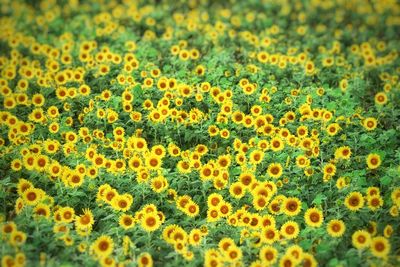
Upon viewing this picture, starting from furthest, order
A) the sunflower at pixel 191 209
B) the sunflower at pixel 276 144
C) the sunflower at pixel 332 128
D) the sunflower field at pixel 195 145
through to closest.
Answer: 1. the sunflower at pixel 332 128
2. the sunflower at pixel 276 144
3. the sunflower at pixel 191 209
4. the sunflower field at pixel 195 145

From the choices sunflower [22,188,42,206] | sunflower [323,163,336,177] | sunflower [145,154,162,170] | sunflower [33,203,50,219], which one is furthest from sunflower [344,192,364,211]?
sunflower [22,188,42,206]

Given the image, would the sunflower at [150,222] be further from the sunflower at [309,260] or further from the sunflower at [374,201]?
the sunflower at [374,201]

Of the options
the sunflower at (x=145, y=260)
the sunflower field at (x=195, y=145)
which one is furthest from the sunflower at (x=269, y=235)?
the sunflower at (x=145, y=260)

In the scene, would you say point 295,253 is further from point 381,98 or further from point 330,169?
point 381,98

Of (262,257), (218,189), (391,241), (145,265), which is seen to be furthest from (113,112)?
(391,241)

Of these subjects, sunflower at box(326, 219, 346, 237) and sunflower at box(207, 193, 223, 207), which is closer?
sunflower at box(326, 219, 346, 237)

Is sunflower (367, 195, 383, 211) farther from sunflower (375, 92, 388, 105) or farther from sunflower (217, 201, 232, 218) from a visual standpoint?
sunflower (375, 92, 388, 105)

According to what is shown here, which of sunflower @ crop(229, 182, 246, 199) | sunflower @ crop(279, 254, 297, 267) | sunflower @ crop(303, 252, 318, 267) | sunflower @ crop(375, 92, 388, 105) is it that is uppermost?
sunflower @ crop(375, 92, 388, 105)
